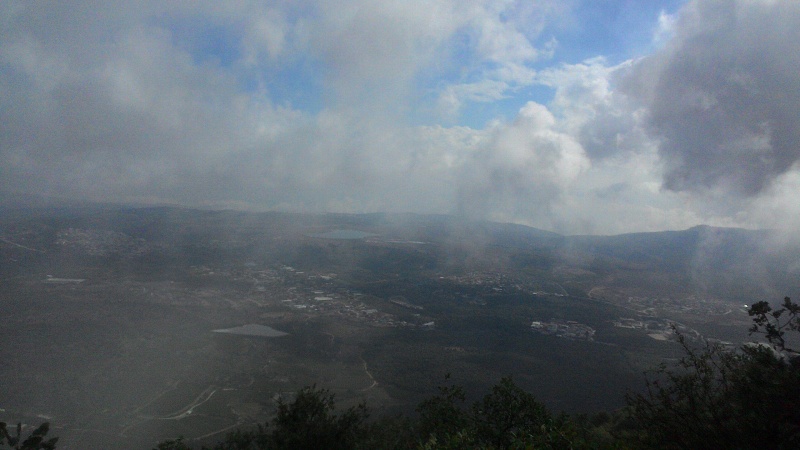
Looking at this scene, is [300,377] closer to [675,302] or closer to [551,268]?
[675,302]

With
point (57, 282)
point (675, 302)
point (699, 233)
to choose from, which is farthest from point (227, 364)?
point (699, 233)

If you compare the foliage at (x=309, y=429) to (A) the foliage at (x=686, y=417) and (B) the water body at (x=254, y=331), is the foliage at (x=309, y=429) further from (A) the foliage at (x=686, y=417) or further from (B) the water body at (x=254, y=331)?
(B) the water body at (x=254, y=331)

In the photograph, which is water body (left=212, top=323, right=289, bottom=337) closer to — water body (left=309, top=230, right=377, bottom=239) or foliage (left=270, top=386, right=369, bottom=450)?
foliage (left=270, top=386, right=369, bottom=450)

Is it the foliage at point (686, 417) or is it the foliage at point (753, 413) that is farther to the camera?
the foliage at point (686, 417)

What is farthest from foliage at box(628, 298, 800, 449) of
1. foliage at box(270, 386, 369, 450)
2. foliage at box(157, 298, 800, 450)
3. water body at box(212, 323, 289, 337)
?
water body at box(212, 323, 289, 337)

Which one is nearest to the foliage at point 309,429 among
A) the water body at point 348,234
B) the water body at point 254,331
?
the water body at point 254,331

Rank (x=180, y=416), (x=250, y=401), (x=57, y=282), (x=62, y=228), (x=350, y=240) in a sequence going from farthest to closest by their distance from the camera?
(x=350, y=240) → (x=62, y=228) → (x=57, y=282) → (x=250, y=401) → (x=180, y=416)

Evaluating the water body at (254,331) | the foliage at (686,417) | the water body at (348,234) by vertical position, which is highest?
the foliage at (686,417)

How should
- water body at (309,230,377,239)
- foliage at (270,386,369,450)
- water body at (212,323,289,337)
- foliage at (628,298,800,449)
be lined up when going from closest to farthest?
1. foliage at (628,298,800,449)
2. foliage at (270,386,369,450)
3. water body at (212,323,289,337)
4. water body at (309,230,377,239)
